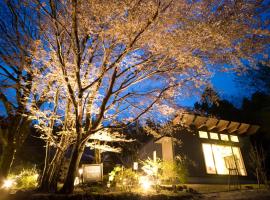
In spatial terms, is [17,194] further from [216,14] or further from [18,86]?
[216,14]

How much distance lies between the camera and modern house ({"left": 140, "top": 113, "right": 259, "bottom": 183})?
10.8m

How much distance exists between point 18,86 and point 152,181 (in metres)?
6.98

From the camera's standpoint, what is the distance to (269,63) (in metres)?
6.80

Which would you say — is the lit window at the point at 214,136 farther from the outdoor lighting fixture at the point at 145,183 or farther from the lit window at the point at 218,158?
the outdoor lighting fixture at the point at 145,183

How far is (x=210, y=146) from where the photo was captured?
11914mm

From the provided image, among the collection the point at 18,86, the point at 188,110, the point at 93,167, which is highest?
the point at 18,86

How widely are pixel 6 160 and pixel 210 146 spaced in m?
10.8

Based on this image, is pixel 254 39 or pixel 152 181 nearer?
pixel 254 39

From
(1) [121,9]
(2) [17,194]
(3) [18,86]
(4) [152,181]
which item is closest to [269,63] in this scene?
(1) [121,9]

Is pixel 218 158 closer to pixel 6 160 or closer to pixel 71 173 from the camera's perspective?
pixel 71 173

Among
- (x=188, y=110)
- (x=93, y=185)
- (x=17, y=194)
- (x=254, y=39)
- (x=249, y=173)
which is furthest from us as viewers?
(x=249, y=173)

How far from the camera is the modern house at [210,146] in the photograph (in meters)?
10.8

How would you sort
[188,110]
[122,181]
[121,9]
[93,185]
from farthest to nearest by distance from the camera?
[188,110] → [93,185] → [122,181] → [121,9]

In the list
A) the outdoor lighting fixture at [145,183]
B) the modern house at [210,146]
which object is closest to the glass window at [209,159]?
the modern house at [210,146]
